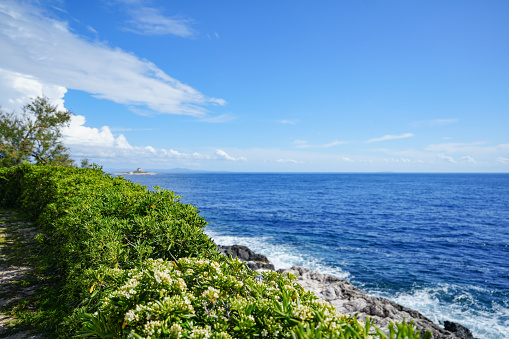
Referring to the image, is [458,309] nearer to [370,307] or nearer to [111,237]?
[370,307]

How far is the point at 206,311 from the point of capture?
321cm

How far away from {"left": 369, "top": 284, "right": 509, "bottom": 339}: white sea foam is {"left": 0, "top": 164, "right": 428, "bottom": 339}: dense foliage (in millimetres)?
15953

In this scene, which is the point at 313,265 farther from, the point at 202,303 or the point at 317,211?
the point at 317,211

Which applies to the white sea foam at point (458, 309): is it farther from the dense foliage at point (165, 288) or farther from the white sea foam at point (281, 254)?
the dense foliage at point (165, 288)

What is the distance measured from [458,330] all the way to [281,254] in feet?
43.9

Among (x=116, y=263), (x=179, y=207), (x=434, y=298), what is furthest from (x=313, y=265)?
(x=116, y=263)

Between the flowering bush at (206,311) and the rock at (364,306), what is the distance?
874 cm

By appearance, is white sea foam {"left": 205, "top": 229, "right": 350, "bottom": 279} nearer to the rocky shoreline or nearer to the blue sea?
the blue sea

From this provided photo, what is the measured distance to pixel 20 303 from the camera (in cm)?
647

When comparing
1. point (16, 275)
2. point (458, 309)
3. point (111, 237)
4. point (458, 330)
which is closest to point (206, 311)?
point (111, 237)

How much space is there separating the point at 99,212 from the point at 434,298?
20.1m

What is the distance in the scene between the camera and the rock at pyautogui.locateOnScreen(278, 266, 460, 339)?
12.0 meters

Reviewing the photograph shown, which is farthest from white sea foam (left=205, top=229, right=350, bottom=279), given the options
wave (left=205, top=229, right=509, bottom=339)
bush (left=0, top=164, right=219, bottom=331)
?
bush (left=0, top=164, right=219, bottom=331)

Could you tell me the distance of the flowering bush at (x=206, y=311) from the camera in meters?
2.72
